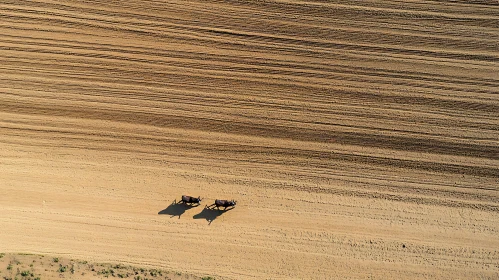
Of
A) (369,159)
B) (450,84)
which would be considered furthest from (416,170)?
(450,84)

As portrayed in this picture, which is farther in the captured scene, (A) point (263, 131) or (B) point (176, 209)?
(A) point (263, 131)

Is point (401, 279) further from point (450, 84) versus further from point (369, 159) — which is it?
point (450, 84)

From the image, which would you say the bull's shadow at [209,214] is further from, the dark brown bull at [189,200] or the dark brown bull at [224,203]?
the dark brown bull at [189,200]

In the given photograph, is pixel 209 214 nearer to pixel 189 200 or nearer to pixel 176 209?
pixel 189 200

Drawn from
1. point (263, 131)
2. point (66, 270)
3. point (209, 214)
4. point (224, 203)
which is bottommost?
point (66, 270)

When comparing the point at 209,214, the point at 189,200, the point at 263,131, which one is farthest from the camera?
the point at 263,131

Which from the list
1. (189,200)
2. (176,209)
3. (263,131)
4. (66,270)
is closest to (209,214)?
(189,200)

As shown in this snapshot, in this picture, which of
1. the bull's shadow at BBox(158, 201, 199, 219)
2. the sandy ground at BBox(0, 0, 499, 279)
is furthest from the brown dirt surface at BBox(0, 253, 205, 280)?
the bull's shadow at BBox(158, 201, 199, 219)
